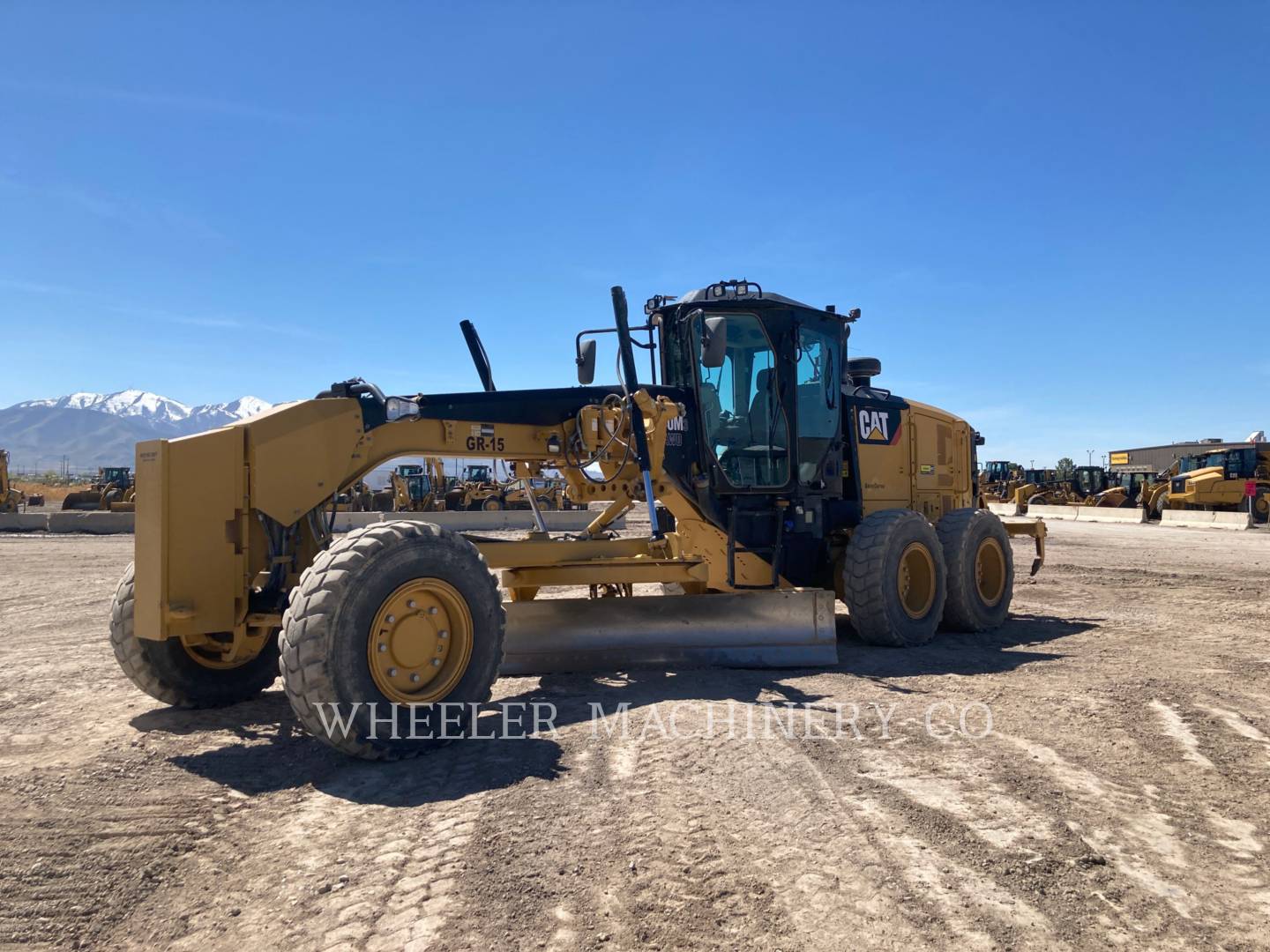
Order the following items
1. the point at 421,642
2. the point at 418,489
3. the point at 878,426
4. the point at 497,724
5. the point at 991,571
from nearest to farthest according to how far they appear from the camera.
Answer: the point at 421,642, the point at 497,724, the point at 878,426, the point at 991,571, the point at 418,489

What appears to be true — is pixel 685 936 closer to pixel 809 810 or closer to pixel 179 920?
pixel 809 810

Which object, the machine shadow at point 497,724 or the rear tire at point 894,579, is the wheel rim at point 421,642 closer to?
the machine shadow at point 497,724

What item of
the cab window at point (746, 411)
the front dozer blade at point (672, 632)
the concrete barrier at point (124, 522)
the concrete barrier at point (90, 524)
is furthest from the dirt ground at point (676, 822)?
the concrete barrier at point (90, 524)

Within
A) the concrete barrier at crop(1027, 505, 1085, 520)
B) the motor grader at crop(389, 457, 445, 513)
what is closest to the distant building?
the concrete barrier at crop(1027, 505, 1085, 520)

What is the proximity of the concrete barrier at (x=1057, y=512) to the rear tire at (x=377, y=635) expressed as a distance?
35.6 m

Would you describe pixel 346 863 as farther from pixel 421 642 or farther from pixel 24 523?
pixel 24 523

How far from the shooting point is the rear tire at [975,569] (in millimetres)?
8102

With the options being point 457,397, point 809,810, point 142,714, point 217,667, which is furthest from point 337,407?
point 809,810

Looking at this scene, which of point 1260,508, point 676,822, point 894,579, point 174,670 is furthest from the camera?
point 1260,508

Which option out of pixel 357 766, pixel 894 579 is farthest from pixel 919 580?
pixel 357 766

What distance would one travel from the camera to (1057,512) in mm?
37188

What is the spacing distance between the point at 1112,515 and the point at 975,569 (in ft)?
99.4

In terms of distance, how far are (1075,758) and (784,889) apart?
2086mm

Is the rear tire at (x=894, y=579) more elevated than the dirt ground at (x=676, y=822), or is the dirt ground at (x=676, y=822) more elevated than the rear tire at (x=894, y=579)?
the rear tire at (x=894, y=579)
